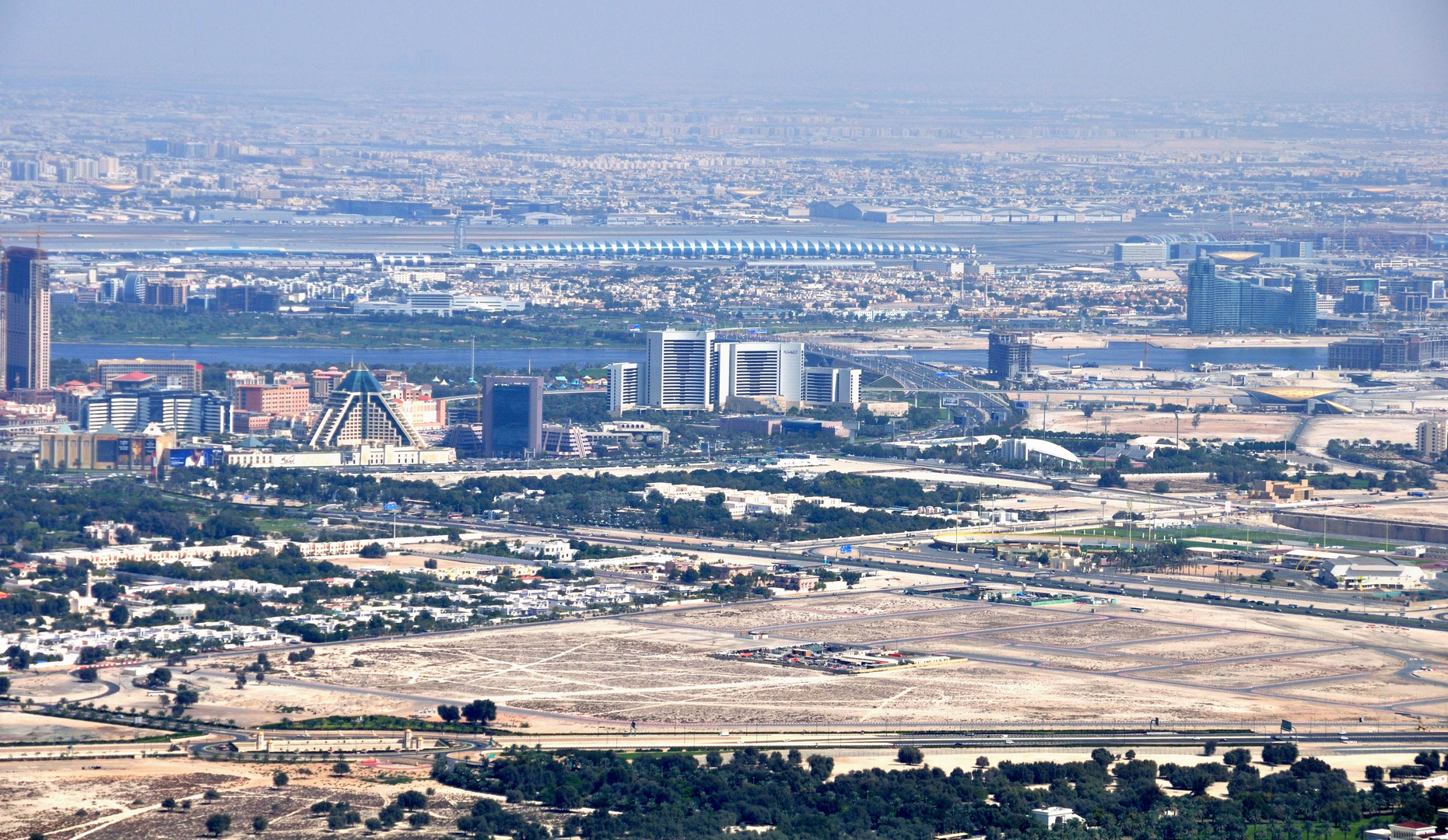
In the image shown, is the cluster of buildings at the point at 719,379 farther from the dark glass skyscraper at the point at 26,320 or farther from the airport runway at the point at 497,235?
the airport runway at the point at 497,235

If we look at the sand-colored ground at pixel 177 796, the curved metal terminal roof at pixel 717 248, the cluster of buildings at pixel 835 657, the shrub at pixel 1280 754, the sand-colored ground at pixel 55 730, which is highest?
the curved metal terminal roof at pixel 717 248

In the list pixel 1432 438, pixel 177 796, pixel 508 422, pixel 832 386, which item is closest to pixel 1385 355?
pixel 832 386

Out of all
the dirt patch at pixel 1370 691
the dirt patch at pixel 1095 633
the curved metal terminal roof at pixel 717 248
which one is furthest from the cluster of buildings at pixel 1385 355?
the dirt patch at pixel 1370 691

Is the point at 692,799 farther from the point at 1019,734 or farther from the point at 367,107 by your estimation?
the point at 367,107

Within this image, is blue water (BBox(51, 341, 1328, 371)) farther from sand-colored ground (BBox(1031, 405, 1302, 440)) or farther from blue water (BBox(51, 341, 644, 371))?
sand-colored ground (BBox(1031, 405, 1302, 440))

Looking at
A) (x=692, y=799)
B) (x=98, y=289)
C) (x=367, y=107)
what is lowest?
(x=692, y=799)

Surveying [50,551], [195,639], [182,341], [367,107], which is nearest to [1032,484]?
[50,551]

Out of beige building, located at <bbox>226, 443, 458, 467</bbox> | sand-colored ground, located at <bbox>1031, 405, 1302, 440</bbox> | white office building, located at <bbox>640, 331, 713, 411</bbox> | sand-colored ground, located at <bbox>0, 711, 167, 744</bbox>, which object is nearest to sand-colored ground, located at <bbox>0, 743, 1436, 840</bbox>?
sand-colored ground, located at <bbox>0, 711, 167, 744</bbox>
